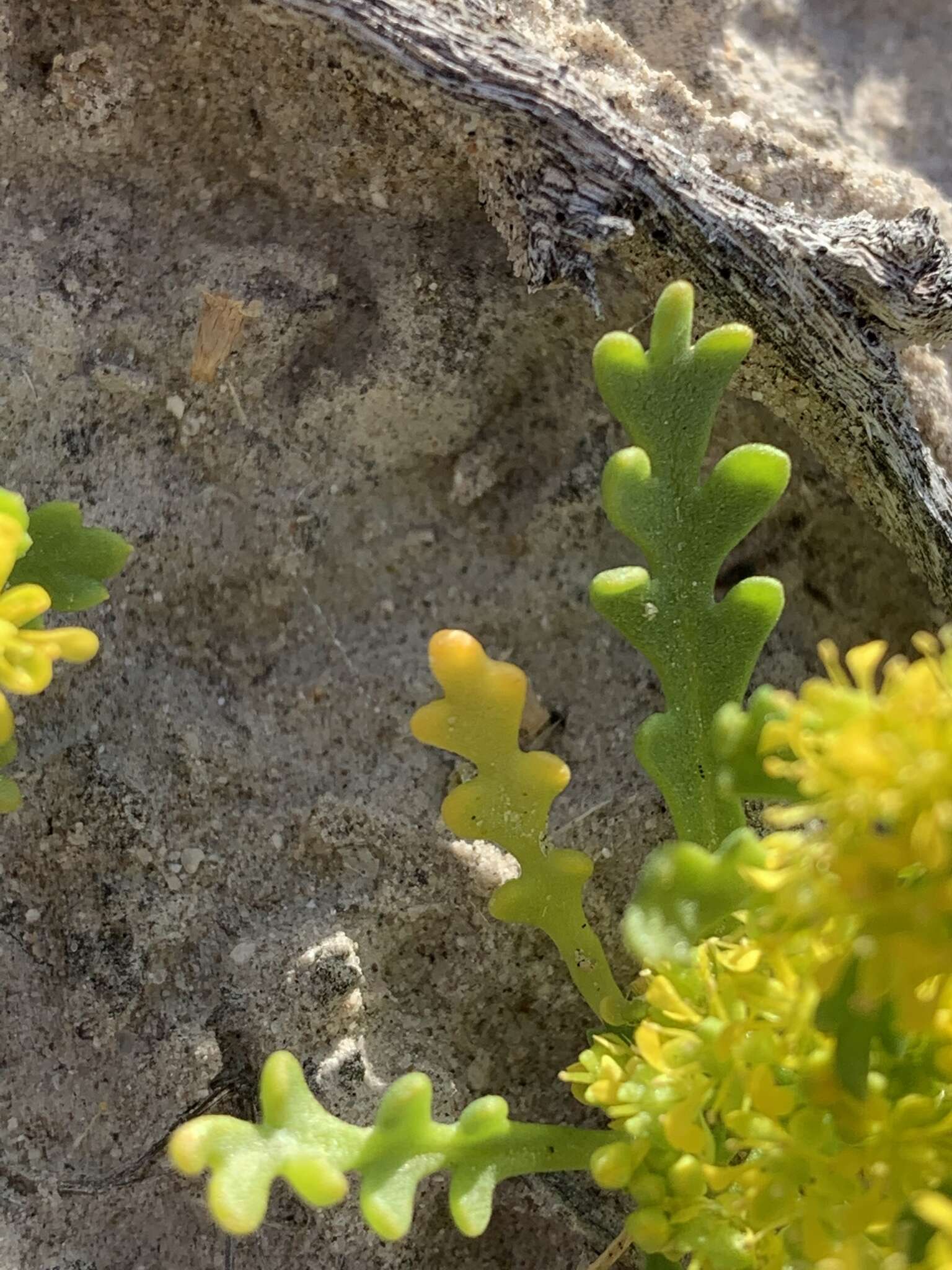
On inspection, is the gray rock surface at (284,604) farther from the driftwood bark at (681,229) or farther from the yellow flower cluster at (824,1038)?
the yellow flower cluster at (824,1038)

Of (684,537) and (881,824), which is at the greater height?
(881,824)

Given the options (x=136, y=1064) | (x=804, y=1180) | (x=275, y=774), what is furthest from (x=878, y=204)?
(x=136, y=1064)

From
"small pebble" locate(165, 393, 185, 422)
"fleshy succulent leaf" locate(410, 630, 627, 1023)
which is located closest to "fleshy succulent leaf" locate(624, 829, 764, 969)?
"fleshy succulent leaf" locate(410, 630, 627, 1023)

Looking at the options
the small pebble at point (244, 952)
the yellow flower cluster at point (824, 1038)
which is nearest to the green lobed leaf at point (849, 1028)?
the yellow flower cluster at point (824, 1038)

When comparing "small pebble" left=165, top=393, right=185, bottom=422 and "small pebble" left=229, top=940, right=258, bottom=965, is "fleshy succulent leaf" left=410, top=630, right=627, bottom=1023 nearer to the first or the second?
"small pebble" left=229, top=940, right=258, bottom=965

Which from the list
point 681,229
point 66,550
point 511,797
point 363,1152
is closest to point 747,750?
point 511,797

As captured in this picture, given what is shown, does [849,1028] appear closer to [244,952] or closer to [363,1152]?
[363,1152]

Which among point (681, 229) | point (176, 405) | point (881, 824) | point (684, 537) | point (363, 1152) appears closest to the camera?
point (881, 824)

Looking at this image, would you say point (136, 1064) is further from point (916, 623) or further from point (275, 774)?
point (916, 623)
